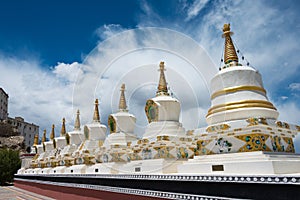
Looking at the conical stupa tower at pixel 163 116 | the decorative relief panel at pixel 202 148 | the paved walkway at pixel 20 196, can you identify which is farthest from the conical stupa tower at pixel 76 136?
the decorative relief panel at pixel 202 148

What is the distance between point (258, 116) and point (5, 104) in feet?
218

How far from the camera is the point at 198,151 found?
7.12m

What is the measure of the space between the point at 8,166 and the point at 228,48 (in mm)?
29501

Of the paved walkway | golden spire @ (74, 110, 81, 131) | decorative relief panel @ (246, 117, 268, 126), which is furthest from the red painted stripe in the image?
golden spire @ (74, 110, 81, 131)

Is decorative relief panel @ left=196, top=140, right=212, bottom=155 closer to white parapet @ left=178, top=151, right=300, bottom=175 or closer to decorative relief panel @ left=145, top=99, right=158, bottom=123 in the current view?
white parapet @ left=178, top=151, right=300, bottom=175

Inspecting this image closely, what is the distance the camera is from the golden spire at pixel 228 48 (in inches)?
316

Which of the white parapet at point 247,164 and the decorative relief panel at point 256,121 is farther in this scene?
the decorative relief panel at point 256,121

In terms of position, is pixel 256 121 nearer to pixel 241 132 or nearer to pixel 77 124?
pixel 241 132

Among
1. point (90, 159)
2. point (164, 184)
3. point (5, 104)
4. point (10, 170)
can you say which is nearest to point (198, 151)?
point (164, 184)

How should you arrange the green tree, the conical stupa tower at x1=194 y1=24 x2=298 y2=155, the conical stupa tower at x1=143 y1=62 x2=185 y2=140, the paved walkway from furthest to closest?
the green tree, the paved walkway, the conical stupa tower at x1=143 y1=62 x2=185 y2=140, the conical stupa tower at x1=194 y1=24 x2=298 y2=155

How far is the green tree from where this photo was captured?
28.3 meters

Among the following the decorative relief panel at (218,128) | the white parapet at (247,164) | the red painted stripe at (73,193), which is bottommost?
the red painted stripe at (73,193)

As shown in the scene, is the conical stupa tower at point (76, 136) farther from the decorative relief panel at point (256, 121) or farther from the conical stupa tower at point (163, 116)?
the decorative relief panel at point (256, 121)

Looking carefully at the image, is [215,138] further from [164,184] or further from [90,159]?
[90,159]
